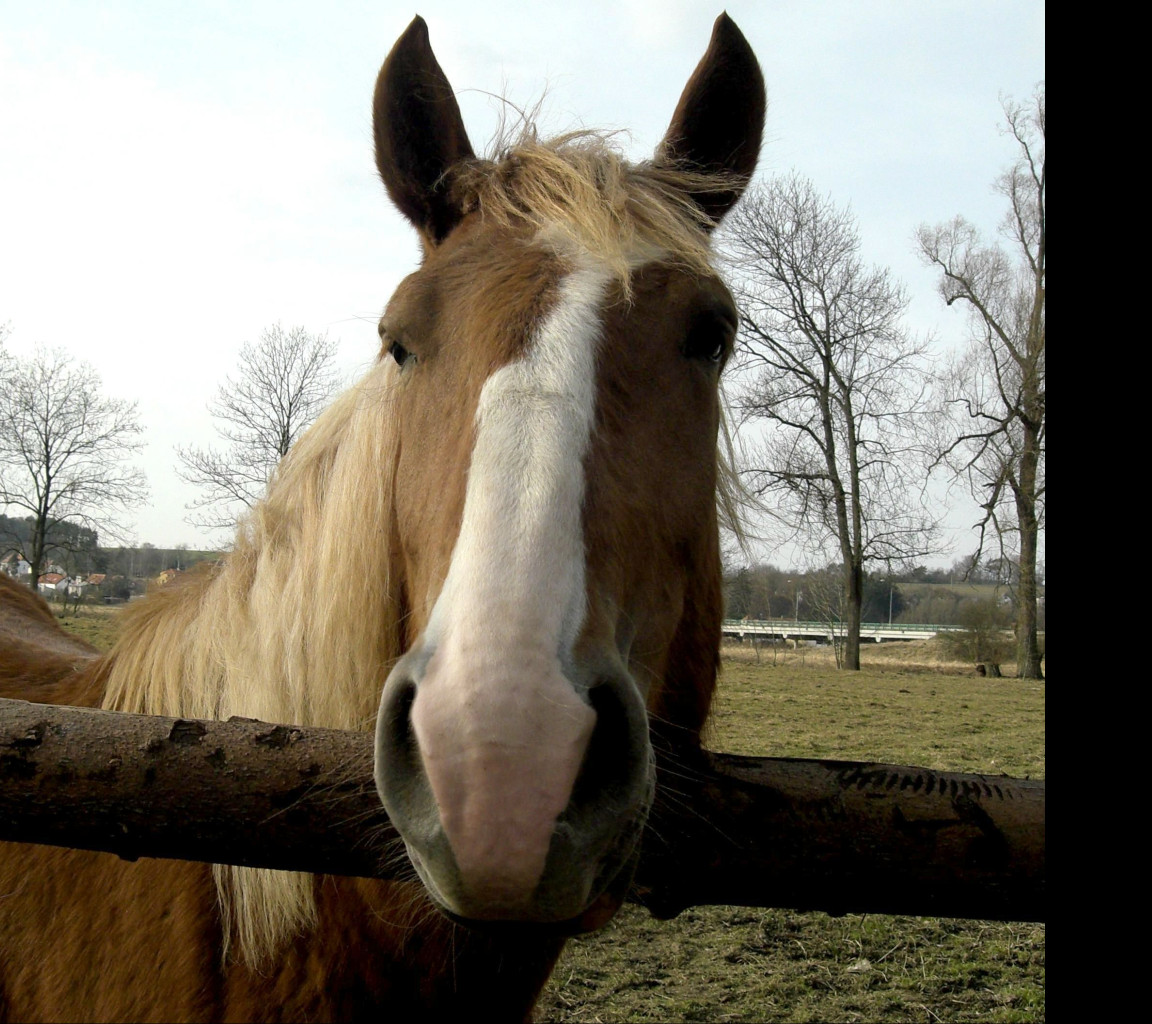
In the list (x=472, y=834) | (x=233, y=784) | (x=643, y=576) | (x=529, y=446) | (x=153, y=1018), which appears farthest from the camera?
(x=153, y=1018)

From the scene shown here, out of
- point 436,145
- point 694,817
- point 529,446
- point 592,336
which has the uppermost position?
point 436,145

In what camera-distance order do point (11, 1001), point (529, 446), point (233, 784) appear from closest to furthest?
point (233, 784), point (529, 446), point (11, 1001)

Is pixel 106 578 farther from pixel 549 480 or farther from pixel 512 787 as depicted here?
pixel 512 787

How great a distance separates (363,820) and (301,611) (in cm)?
79

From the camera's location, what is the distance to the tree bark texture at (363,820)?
125 cm

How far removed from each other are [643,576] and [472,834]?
0.63m

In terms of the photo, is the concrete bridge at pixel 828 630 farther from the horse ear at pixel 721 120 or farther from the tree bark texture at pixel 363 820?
the tree bark texture at pixel 363 820

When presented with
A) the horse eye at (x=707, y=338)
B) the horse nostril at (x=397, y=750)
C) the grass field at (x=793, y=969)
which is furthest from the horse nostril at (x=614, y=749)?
the grass field at (x=793, y=969)

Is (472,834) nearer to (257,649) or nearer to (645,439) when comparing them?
(645,439)

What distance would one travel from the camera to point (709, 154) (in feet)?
7.70

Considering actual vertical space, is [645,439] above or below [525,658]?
above

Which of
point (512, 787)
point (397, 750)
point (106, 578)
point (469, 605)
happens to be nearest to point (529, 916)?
point (512, 787)

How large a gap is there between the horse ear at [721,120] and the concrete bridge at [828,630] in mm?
14798
